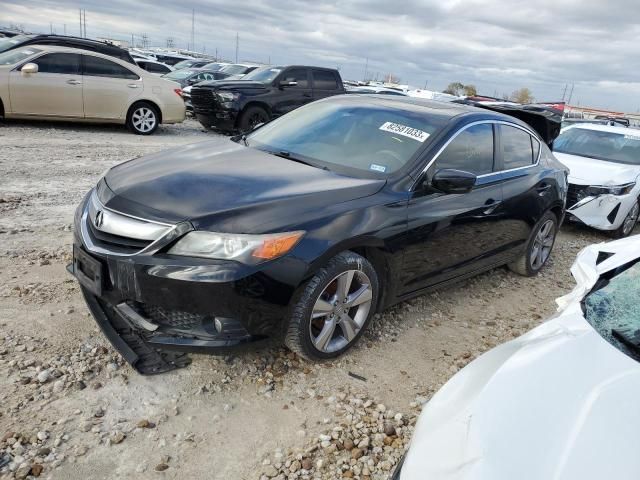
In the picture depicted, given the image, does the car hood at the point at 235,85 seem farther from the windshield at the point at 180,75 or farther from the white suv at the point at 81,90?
the windshield at the point at 180,75

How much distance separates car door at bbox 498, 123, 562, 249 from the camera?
4.35 m

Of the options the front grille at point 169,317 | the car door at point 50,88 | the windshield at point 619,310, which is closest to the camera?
the windshield at point 619,310

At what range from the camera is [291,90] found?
12.1 metres

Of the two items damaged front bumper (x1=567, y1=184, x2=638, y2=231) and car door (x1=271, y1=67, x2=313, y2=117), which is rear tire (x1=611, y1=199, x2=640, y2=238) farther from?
car door (x1=271, y1=67, x2=313, y2=117)

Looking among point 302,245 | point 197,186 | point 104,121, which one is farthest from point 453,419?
point 104,121

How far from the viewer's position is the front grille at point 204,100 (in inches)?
450

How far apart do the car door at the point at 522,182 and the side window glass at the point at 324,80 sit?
27.6 ft

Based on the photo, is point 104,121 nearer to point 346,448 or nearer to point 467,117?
point 467,117

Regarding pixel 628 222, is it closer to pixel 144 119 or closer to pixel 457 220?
pixel 457 220

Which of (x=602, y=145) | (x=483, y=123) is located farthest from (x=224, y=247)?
(x=602, y=145)


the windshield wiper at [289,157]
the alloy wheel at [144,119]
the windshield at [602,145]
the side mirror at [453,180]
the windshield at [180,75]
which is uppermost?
the side mirror at [453,180]

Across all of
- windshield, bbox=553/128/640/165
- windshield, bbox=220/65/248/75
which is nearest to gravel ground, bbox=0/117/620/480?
windshield, bbox=553/128/640/165

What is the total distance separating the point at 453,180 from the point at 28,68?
8753 millimetres

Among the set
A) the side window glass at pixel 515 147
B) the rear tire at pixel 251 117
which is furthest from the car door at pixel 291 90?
the side window glass at pixel 515 147
